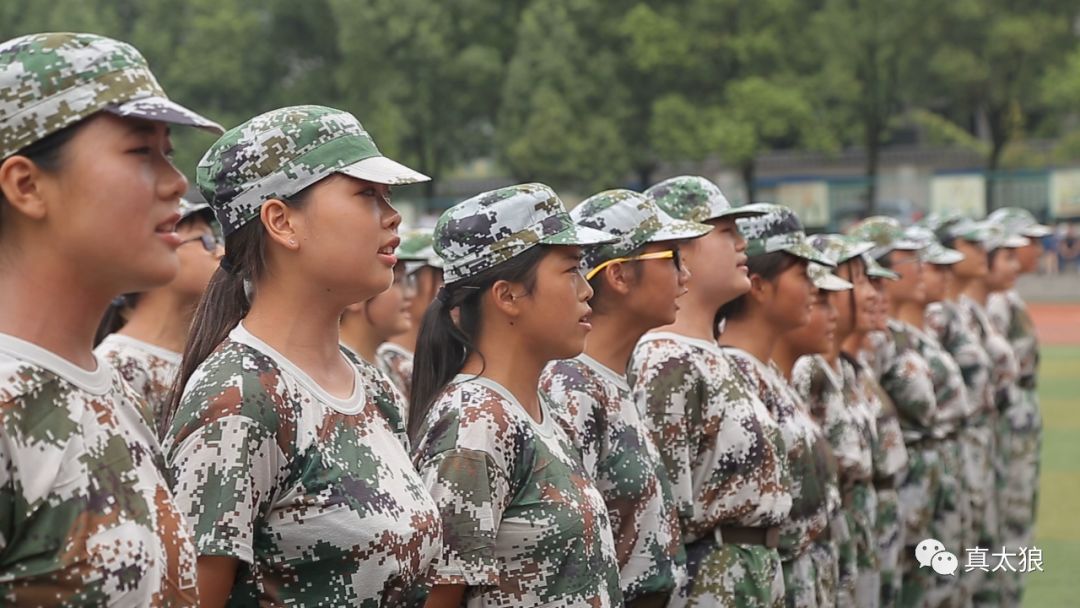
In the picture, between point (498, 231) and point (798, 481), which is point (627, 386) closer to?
point (498, 231)

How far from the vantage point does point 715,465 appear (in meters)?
4.89

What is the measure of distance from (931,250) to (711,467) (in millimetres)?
4966

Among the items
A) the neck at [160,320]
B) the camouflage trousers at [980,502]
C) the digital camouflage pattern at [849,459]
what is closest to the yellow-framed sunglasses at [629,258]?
the neck at [160,320]

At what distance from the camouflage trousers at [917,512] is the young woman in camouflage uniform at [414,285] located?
252cm

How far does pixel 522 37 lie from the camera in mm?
35938

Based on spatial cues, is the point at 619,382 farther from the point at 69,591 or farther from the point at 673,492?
the point at 69,591

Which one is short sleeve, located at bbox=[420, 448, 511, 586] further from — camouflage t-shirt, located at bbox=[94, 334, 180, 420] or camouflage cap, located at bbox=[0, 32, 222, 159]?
camouflage t-shirt, located at bbox=[94, 334, 180, 420]

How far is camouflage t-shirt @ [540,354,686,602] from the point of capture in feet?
14.2

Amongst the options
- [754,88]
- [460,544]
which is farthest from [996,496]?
[754,88]

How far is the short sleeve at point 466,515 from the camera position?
353 cm

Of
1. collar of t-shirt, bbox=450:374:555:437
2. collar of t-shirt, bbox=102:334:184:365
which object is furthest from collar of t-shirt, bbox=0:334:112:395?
collar of t-shirt, bbox=102:334:184:365

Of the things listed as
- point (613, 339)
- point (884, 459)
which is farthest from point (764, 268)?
point (884, 459)

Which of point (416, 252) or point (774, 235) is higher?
point (774, 235)

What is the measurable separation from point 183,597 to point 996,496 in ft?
27.5
